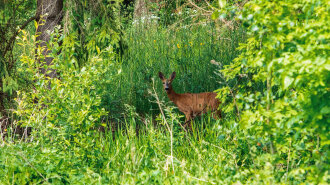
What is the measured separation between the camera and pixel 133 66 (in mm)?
8273

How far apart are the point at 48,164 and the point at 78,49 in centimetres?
237

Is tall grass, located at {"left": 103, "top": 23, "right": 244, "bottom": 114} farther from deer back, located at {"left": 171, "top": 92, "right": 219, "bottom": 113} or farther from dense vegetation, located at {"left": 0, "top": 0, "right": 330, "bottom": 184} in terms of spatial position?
deer back, located at {"left": 171, "top": 92, "right": 219, "bottom": 113}

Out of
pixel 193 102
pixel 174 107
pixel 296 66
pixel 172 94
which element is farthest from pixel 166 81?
pixel 296 66

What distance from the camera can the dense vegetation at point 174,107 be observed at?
3.20 meters

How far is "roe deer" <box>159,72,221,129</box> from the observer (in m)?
6.83

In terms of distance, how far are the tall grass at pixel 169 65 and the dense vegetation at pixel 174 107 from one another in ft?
0.09

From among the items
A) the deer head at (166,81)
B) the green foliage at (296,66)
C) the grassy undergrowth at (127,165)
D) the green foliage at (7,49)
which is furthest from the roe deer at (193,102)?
the green foliage at (296,66)

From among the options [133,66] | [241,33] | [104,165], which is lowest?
[104,165]

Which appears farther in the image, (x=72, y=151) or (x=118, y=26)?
(x=118, y=26)

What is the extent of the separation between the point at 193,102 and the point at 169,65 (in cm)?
136

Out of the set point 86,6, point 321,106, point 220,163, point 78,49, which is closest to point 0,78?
point 78,49

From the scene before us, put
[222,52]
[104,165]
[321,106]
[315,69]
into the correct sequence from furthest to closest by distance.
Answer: [222,52]
[104,165]
[321,106]
[315,69]

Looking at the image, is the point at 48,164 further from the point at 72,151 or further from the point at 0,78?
the point at 0,78

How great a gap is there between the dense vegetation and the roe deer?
32 centimetres
